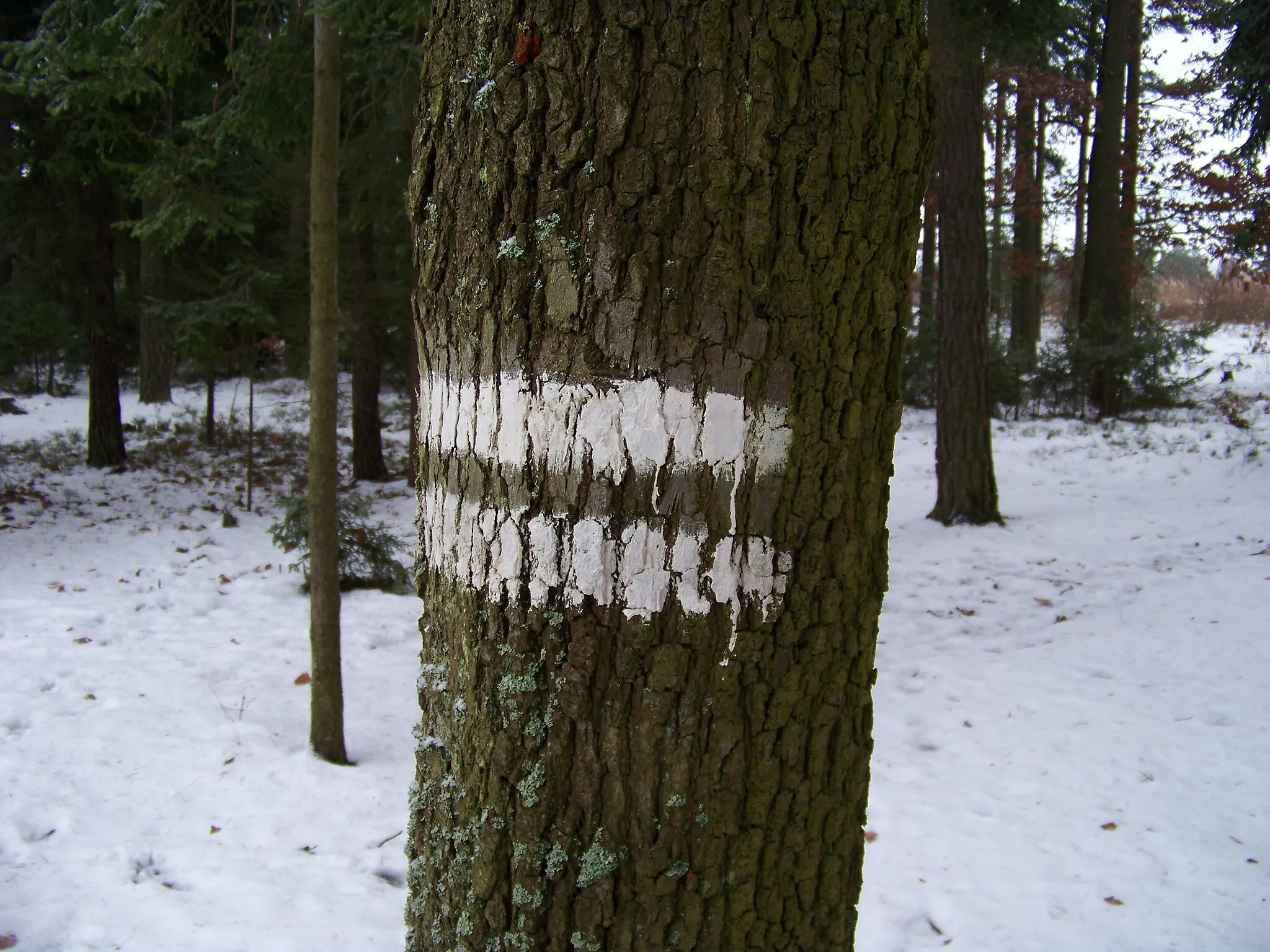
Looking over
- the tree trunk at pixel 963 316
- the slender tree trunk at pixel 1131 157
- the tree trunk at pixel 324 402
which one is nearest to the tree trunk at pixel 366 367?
the tree trunk at pixel 324 402

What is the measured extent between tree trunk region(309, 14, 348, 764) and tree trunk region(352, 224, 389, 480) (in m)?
7.12

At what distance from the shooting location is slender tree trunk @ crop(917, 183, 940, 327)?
52.4ft

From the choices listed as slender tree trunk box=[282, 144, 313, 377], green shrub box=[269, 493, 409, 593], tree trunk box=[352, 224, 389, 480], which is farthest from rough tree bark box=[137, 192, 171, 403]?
green shrub box=[269, 493, 409, 593]

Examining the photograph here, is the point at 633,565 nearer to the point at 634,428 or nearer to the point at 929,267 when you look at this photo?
the point at 634,428

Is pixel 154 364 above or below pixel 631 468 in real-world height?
above

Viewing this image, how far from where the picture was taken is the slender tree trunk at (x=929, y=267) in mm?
15977

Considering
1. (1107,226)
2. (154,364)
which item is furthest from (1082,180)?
(154,364)

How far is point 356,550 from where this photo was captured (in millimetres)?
7496

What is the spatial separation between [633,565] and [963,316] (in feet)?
26.7

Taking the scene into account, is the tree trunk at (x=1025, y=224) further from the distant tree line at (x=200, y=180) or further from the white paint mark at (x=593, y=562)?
the white paint mark at (x=593, y=562)

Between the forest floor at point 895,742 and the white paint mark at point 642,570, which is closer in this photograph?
the white paint mark at point 642,570

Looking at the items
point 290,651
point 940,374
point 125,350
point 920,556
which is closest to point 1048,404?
point 940,374

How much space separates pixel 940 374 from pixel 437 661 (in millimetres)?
8024

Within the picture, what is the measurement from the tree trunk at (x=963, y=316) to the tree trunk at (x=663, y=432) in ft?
25.3
